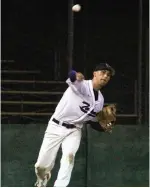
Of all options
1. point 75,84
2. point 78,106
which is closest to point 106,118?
point 78,106

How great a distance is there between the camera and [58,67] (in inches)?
424

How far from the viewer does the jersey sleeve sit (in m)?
6.32

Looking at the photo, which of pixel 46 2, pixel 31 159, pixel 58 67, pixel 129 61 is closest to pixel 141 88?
pixel 129 61

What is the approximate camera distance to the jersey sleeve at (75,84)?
6.32 meters

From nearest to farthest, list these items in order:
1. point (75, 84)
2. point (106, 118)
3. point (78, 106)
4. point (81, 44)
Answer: point (75, 84) < point (78, 106) < point (106, 118) < point (81, 44)

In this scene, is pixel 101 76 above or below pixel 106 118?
above

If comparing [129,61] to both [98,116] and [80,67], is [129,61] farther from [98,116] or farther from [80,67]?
[98,116]

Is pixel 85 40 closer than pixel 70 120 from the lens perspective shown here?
No

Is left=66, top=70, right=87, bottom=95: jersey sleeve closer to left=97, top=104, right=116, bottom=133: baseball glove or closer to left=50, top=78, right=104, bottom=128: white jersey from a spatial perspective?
left=50, top=78, right=104, bottom=128: white jersey

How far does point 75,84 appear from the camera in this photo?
648 cm

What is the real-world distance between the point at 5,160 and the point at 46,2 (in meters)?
3.82

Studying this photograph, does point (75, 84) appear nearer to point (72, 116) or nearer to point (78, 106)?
point (78, 106)

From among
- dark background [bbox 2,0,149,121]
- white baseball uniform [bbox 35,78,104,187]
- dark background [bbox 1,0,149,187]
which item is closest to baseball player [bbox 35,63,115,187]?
white baseball uniform [bbox 35,78,104,187]

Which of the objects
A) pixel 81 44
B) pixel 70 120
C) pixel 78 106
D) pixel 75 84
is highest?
pixel 81 44
